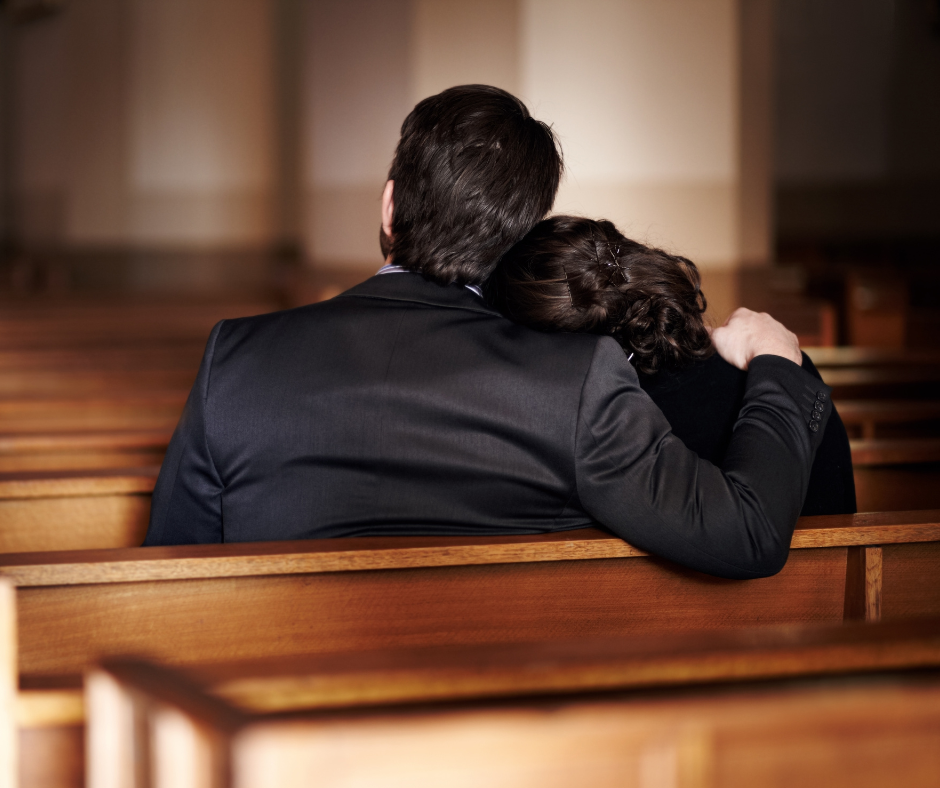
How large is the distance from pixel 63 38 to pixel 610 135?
19.7 ft

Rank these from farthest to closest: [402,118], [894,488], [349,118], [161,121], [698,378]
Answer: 1. [161,121]
2. [349,118]
3. [402,118]
4. [894,488]
5. [698,378]

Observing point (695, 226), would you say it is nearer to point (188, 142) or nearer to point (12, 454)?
point (12, 454)

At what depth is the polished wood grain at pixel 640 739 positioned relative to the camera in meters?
0.51

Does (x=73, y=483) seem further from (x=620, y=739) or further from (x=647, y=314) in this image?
(x=620, y=739)

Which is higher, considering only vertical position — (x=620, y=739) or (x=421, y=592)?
(x=620, y=739)

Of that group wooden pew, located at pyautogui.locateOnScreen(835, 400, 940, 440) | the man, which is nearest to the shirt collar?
the man

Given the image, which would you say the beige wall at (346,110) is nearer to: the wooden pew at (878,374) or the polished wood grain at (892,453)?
the wooden pew at (878,374)

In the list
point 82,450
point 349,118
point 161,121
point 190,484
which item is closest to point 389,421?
point 190,484

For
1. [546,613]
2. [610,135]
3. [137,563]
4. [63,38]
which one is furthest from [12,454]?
[63,38]

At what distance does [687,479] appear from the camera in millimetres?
1188

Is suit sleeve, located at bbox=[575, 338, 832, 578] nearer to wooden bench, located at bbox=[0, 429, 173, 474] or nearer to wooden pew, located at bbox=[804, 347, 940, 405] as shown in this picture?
wooden bench, located at bbox=[0, 429, 173, 474]

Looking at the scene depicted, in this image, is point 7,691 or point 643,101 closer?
point 7,691

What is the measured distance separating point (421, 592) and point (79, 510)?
3.19 ft

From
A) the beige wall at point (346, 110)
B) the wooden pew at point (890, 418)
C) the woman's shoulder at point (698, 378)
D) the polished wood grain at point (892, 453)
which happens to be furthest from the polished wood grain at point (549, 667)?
the beige wall at point (346, 110)
